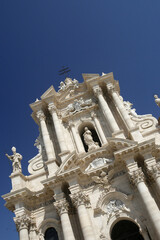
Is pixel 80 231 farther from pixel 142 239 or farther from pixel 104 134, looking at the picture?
pixel 104 134

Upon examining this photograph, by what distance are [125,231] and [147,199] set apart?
2419 millimetres

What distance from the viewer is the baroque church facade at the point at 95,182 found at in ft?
43.1

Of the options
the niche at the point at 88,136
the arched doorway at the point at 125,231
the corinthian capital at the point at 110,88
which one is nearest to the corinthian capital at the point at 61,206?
the arched doorway at the point at 125,231

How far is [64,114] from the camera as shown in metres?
19.5

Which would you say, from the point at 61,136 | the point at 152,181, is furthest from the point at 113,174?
the point at 61,136

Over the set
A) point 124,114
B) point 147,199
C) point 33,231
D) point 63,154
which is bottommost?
point 147,199

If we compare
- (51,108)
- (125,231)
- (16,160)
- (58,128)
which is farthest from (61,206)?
(51,108)

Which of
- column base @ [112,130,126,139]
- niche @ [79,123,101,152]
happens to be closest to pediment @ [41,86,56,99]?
niche @ [79,123,101,152]

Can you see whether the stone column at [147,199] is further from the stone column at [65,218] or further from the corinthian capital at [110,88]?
the corinthian capital at [110,88]

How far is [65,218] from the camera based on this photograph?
523 inches

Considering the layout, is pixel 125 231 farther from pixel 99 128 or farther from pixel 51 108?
pixel 51 108

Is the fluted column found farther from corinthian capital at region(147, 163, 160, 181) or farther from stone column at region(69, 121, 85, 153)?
stone column at region(69, 121, 85, 153)

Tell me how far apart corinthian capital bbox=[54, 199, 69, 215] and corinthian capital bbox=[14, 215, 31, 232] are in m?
1.88

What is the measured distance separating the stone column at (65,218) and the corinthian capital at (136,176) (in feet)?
12.9
